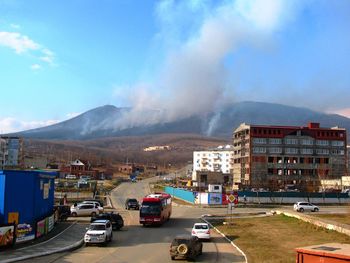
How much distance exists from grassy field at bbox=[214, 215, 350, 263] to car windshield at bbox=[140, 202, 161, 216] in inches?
266

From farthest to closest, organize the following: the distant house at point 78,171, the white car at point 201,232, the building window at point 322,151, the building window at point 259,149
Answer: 1. the distant house at point 78,171
2. the building window at point 322,151
3. the building window at point 259,149
4. the white car at point 201,232

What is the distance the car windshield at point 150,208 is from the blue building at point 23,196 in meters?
11.4

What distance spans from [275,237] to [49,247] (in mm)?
18978

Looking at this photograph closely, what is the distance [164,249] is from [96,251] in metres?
4.98

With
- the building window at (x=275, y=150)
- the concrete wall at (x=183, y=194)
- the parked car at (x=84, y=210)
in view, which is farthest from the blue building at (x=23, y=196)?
the building window at (x=275, y=150)

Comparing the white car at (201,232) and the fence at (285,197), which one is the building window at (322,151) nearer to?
the fence at (285,197)

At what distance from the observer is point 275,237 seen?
135ft

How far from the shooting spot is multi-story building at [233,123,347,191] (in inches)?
5886

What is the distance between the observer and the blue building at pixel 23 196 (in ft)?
113

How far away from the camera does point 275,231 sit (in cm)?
4544

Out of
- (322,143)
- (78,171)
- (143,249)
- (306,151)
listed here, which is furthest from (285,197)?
(78,171)

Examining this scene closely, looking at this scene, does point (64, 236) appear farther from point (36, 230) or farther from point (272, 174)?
point (272, 174)

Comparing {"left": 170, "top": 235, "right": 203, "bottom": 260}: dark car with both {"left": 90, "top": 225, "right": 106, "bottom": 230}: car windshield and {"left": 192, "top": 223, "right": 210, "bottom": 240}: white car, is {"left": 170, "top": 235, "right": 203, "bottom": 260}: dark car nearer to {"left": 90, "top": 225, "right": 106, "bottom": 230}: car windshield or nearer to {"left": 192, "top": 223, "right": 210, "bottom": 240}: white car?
{"left": 90, "top": 225, "right": 106, "bottom": 230}: car windshield

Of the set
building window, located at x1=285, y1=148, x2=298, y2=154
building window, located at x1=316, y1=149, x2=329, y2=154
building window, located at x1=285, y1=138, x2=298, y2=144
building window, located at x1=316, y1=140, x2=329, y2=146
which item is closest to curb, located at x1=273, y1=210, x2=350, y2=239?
building window, located at x1=285, y1=148, x2=298, y2=154
